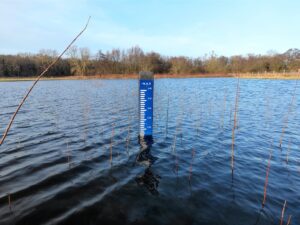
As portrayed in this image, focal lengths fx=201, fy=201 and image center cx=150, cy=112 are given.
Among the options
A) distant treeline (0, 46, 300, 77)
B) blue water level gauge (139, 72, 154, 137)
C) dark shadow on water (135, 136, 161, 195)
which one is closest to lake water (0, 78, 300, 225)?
dark shadow on water (135, 136, 161, 195)

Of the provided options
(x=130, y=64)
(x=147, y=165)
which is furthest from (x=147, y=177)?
(x=130, y=64)

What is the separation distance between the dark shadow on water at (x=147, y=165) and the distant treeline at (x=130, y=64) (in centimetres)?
6895

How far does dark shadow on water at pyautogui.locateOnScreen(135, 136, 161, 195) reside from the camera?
4794 mm

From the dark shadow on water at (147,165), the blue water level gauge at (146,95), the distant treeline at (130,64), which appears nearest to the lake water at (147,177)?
the dark shadow on water at (147,165)

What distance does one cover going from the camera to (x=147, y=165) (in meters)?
5.91

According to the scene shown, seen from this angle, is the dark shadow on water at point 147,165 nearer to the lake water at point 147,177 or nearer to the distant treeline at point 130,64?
the lake water at point 147,177

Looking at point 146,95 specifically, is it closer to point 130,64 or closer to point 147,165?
point 147,165

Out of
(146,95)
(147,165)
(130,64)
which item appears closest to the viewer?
(147,165)

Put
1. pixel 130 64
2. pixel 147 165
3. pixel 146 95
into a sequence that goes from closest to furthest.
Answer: pixel 147 165
pixel 146 95
pixel 130 64

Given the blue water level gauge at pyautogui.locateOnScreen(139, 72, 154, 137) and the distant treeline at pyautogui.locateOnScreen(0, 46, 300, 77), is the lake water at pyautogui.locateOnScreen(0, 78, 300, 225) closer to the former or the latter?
the blue water level gauge at pyautogui.locateOnScreen(139, 72, 154, 137)

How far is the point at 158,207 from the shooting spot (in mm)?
3926

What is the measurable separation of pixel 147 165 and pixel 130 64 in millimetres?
83761

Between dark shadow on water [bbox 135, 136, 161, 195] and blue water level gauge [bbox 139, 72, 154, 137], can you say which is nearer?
dark shadow on water [bbox 135, 136, 161, 195]

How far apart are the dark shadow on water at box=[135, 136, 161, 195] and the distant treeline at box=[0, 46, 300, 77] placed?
68.9m
